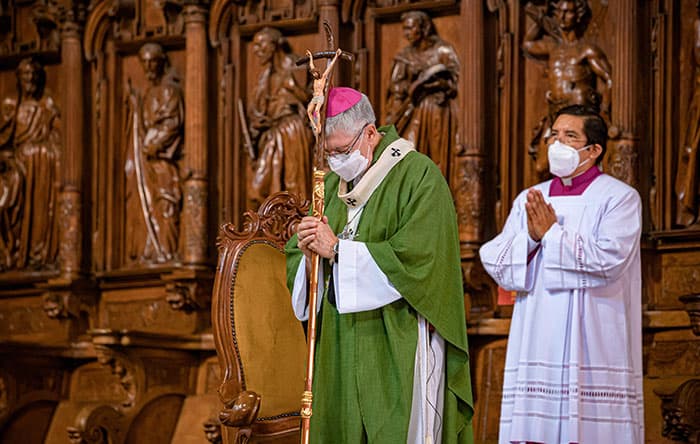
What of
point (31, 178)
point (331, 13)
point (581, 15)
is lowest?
point (31, 178)

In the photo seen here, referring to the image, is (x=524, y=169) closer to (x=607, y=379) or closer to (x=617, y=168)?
(x=617, y=168)

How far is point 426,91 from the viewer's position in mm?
7762

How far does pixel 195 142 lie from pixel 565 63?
2619 millimetres

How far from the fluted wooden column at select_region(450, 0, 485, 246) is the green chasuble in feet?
9.52

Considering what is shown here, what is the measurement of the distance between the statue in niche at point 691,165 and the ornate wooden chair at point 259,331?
2501 mm

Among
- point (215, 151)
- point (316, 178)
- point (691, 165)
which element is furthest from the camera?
point (215, 151)

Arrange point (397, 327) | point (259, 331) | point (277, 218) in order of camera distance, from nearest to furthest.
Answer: point (397, 327) → point (259, 331) → point (277, 218)

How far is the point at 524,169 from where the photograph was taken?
24.4 feet

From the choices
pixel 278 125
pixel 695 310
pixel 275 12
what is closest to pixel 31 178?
pixel 278 125

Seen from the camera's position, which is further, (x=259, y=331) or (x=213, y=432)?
(x=213, y=432)

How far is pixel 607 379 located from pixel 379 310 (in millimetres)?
1506

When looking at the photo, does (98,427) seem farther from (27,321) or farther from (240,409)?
(240,409)

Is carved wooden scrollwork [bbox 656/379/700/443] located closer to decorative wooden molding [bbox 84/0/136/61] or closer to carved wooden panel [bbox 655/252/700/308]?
carved wooden panel [bbox 655/252/700/308]

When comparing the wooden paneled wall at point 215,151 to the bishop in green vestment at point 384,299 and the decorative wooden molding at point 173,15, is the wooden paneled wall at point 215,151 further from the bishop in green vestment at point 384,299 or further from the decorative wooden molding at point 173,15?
the bishop in green vestment at point 384,299
